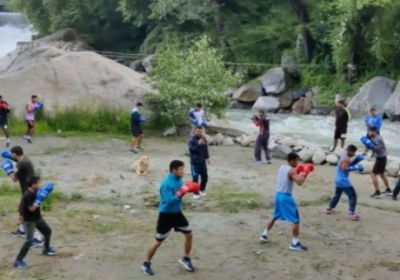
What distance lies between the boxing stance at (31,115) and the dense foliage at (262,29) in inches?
645

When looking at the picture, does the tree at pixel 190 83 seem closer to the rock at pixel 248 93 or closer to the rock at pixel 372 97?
the rock at pixel 372 97

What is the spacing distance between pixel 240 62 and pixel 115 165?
25397mm

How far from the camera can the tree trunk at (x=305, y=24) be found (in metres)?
38.5

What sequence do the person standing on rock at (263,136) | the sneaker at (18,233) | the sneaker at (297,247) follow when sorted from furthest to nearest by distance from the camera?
1. the person standing on rock at (263,136)
2. the sneaker at (18,233)
3. the sneaker at (297,247)

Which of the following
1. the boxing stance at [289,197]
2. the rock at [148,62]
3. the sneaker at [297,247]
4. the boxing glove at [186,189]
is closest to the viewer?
the boxing glove at [186,189]

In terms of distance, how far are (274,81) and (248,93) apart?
5.48 feet

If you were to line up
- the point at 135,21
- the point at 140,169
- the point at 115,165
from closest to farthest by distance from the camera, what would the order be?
the point at 140,169, the point at 115,165, the point at 135,21

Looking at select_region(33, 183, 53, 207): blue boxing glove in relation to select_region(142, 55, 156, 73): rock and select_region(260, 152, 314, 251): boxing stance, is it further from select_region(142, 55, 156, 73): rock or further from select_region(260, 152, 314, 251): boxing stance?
select_region(142, 55, 156, 73): rock

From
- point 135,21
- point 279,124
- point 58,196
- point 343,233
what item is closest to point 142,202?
point 58,196

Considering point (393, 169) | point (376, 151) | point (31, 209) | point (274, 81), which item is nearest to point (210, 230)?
point (31, 209)

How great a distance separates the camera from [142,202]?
13.7 metres

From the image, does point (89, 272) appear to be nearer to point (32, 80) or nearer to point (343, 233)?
point (343, 233)

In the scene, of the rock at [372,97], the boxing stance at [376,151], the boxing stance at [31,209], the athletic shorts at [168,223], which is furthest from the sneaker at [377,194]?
the rock at [372,97]

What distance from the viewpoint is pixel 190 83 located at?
22.3 metres
